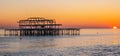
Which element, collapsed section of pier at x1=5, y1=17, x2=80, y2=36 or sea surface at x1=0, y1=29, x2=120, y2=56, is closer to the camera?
sea surface at x1=0, y1=29, x2=120, y2=56

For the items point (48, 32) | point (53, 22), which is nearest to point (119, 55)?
point (48, 32)

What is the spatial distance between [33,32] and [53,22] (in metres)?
12.4

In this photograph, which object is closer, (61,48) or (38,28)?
(61,48)

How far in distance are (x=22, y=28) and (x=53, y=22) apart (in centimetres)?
1444

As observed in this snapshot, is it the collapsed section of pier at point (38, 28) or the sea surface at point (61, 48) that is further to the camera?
the collapsed section of pier at point (38, 28)

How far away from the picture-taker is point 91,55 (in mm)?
31797

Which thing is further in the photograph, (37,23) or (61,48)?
(37,23)

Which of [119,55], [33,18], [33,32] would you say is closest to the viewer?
[119,55]

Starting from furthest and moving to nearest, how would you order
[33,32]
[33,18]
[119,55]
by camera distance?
[33,18]
[33,32]
[119,55]

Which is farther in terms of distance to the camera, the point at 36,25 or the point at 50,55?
the point at 36,25

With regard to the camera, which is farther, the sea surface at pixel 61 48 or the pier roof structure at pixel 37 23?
the pier roof structure at pixel 37 23

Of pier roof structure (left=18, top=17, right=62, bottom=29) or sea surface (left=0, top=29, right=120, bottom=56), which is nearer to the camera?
sea surface (left=0, top=29, right=120, bottom=56)

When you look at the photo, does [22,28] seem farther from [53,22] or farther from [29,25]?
[53,22]

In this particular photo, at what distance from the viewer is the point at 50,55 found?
32.5 m
